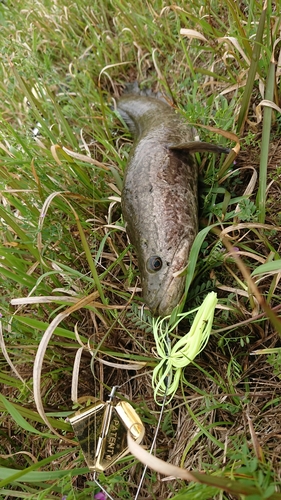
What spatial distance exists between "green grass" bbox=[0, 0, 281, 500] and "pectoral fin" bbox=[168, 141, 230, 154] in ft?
0.38

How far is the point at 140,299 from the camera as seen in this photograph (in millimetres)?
2324

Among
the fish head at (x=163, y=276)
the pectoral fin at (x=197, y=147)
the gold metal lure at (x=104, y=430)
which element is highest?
the pectoral fin at (x=197, y=147)

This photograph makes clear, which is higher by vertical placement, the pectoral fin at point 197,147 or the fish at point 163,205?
the pectoral fin at point 197,147

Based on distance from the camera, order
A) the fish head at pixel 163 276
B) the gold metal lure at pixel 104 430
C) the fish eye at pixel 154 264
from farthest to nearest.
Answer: the fish eye at pixel 154 264 < the fish head at pixel 163 276 < the gold metal lure at pixel 104 430

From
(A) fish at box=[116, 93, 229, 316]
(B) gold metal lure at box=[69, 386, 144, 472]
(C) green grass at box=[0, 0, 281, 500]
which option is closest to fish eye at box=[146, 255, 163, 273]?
(A) fish at box=[116, 93, 229, 316]

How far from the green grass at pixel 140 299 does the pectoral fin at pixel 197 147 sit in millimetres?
117

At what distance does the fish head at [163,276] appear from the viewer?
2.11m

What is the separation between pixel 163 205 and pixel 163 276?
1.71 ft

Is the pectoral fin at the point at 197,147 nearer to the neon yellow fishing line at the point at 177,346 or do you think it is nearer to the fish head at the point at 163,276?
the fish head at the point at 163,276

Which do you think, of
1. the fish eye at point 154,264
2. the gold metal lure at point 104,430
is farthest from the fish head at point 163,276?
the gold metal lure at point 104,430

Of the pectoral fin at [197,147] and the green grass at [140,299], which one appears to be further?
the pectoral fin at [197,147]

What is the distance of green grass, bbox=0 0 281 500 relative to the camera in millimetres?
1883

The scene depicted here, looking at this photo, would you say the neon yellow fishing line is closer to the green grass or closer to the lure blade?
the green grass

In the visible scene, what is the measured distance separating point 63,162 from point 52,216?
0.47m
